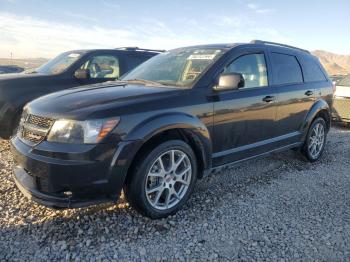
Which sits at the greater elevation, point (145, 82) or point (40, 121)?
point (145, 82)

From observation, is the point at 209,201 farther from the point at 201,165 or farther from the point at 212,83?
the point at 212,83

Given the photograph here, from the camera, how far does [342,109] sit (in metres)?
8.88

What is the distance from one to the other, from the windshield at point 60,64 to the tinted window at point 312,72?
4.14m

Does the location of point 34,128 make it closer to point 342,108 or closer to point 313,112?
point 313,112

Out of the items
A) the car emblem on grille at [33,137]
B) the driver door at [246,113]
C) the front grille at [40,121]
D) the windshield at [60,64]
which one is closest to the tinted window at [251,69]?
the driver door at [246,113]

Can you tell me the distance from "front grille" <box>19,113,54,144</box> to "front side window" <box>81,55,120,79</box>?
325 cm

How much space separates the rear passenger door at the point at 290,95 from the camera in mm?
4625

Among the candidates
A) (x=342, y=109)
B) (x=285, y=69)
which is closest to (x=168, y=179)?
(x=285, y=69)

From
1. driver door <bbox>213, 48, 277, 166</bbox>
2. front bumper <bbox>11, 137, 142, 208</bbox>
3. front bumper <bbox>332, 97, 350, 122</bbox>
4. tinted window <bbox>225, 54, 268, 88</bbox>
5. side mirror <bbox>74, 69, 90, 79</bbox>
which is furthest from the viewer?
front bumper <bbox>332, 97, 350, 122</bbox>

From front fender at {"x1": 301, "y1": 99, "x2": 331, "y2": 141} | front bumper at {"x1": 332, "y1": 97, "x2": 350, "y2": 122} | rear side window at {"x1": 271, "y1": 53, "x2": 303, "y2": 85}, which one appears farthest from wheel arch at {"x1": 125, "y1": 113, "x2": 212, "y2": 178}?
front bumper at {"x1": 332, "y1": 97, "x2": 350, "y2": 122}

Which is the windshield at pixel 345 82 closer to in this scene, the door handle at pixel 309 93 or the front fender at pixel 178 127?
the door handle at pixel 309 93

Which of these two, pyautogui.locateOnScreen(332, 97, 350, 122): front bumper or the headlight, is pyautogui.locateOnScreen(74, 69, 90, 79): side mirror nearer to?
the headlight

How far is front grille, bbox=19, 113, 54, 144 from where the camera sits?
3.00 m

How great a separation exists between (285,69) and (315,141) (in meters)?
1.49
